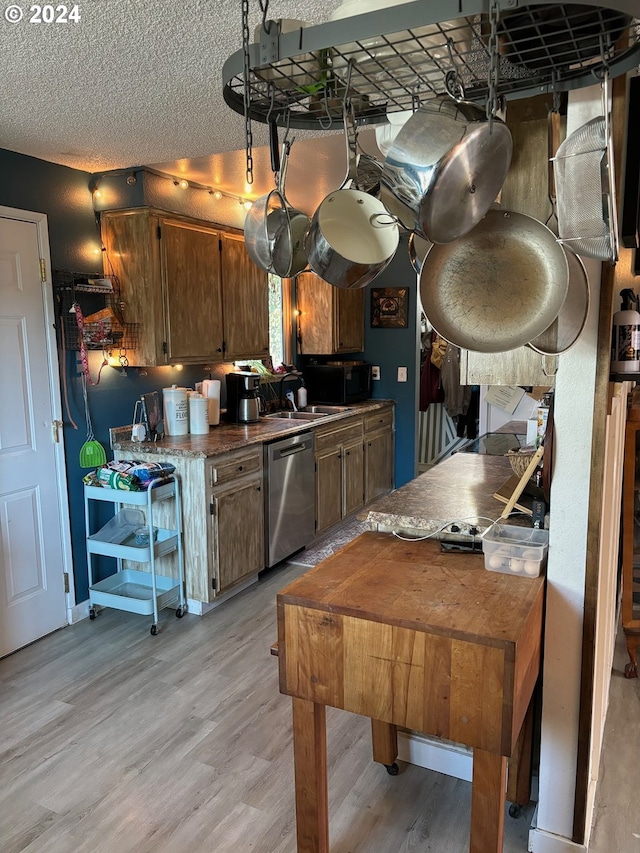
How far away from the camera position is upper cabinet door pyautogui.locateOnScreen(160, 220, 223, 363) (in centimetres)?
367

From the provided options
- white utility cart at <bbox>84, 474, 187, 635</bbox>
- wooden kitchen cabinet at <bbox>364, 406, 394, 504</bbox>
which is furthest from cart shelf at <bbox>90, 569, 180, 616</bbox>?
wooden kitchen cabinet at <bbox>364, 406, 394, 504</bbox>

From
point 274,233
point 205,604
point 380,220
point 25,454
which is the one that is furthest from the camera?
point 205,604

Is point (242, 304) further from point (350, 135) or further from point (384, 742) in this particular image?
point (350, 135)

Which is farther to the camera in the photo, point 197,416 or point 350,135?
point 197,416

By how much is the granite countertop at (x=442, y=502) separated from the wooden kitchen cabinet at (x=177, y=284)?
177 centimetres

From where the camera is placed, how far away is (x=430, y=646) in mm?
1471

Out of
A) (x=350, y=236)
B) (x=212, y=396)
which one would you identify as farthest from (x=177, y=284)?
(x=350, y=236)

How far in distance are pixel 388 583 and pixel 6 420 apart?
224 cm

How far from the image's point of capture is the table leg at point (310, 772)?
163 cm

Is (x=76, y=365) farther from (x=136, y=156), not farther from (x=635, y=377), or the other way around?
(x=635, y=377)

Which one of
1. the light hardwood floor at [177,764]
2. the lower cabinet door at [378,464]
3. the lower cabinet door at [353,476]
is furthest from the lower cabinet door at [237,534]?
the lower cabinet door at [378,464]

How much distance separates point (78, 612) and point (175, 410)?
126 centimetres

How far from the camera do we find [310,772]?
1646 mm

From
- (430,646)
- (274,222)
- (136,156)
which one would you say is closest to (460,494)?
(430,646)
